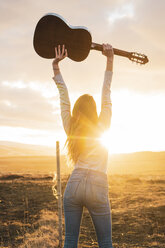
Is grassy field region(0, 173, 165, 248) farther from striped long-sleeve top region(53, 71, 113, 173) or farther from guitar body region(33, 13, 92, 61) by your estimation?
guitar body region(33, 13, 92, 61)

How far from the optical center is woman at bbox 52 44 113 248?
1.96m

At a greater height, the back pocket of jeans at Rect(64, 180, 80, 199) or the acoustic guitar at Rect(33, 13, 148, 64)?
the acoustic guitar at Rect(33, 13, 148, 64)

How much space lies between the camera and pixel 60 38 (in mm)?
2279

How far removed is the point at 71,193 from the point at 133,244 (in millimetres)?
5870

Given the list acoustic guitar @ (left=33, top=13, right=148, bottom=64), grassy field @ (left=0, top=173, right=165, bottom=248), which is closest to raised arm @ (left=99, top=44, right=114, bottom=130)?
acoustic guitar @ (left=33, top=13, right=148, bottom=64)

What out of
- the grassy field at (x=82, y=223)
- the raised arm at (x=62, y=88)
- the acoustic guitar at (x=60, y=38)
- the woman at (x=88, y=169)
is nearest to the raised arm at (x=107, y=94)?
the woman at (x=88, y=169)

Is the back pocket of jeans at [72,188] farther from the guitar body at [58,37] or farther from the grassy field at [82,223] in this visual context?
the grassy field at [82,223]

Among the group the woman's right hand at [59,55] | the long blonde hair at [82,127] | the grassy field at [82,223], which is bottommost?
the grassy field at [82,223]

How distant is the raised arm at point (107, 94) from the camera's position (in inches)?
82.6

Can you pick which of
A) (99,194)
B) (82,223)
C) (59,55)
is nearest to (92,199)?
(99,194)

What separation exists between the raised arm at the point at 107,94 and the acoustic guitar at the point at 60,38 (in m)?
0.12

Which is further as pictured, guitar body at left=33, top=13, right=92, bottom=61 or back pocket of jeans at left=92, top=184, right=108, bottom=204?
guitar body at left=33, top=13, right=92, bottom=61

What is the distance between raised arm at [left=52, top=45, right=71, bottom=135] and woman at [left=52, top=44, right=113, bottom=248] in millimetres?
11

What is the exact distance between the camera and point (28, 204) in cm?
1304
